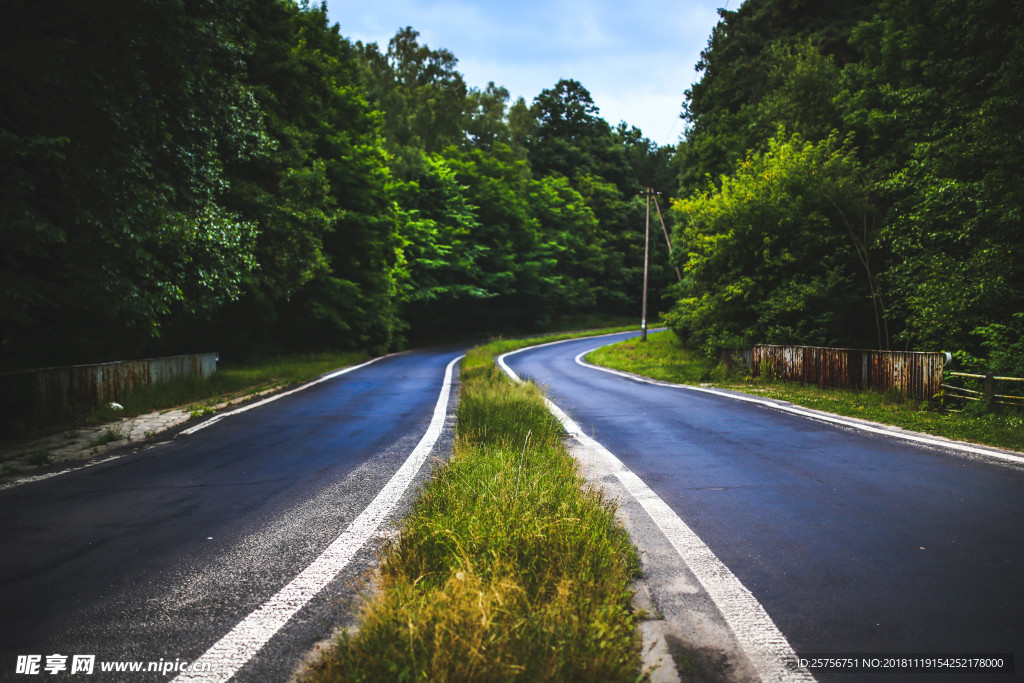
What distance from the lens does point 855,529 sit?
4.31 m

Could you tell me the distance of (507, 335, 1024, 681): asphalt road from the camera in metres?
2.85

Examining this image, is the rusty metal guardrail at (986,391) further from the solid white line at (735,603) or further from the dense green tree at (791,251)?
the dense green tree at (791,251)

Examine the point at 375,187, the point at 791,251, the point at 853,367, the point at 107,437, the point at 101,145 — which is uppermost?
the point at 375,187

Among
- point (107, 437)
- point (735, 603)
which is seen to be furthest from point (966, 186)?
point (107, 437)

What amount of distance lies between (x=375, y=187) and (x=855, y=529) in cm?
3019

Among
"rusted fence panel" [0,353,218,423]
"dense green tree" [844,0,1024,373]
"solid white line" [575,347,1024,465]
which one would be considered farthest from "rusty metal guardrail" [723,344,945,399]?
"rusted fence panel" [0,353,218,423]

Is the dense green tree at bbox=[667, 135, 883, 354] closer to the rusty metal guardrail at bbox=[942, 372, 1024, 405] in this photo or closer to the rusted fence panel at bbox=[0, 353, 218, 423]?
the rusty metal guardrail at bbox=[942, 372, 1024, 405]

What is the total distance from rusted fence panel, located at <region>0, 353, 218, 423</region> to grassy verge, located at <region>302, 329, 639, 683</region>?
27.2 feet

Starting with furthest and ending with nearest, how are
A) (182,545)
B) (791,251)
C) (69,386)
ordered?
(791,251) → (69,386) → (182,545)

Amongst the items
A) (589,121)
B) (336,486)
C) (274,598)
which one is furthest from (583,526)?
(589,121)

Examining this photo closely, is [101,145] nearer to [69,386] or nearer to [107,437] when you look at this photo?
[69,386]

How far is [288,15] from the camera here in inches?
933

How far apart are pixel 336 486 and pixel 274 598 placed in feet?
8.44

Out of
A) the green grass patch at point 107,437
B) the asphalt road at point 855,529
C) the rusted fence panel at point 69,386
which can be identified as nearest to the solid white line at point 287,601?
the asphalt road at point 855,529
